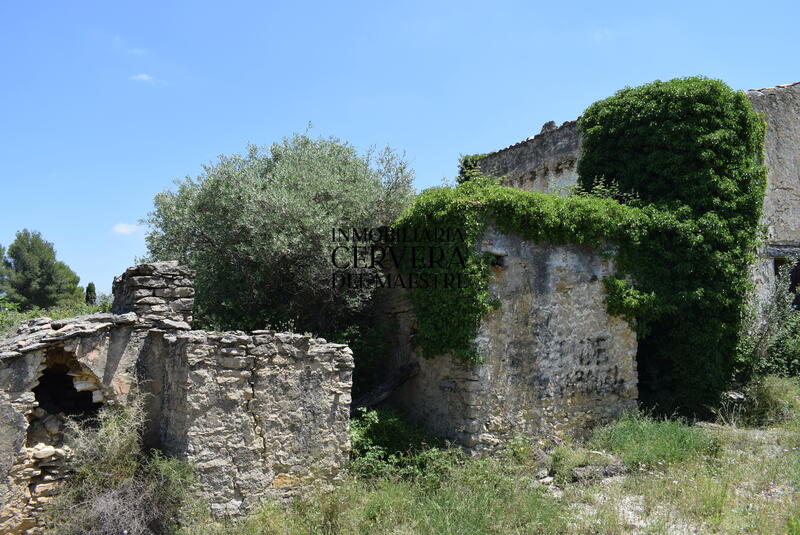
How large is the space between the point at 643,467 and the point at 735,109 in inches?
288

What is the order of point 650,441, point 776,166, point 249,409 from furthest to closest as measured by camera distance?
point 776,166
point 650,441
point 249,409

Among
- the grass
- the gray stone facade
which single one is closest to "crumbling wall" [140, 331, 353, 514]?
the grass

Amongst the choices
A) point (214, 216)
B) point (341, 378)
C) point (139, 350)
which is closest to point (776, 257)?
point (341, 378)

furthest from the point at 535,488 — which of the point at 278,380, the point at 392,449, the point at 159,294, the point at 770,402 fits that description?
the point at 770,402

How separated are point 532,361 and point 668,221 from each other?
12.5 ft

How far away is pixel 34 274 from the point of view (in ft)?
97.5

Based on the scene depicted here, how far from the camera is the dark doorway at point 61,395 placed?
23.4ft

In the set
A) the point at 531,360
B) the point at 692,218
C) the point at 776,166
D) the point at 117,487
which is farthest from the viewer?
the point at 776,166

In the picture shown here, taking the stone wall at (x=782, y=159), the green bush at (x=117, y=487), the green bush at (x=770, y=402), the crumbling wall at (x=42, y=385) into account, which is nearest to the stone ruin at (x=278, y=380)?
the crumbling wall at (x=42, y=385)

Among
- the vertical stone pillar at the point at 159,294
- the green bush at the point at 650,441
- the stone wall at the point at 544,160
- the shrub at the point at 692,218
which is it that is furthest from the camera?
the stone wall at the point at 544,160

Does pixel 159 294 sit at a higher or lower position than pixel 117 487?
higher

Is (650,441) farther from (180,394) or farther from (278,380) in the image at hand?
(180,394)

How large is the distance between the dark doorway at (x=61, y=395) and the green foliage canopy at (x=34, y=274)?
81.8ft

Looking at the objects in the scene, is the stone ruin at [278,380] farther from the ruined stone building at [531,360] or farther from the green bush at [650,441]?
the green bush at [650,441]
